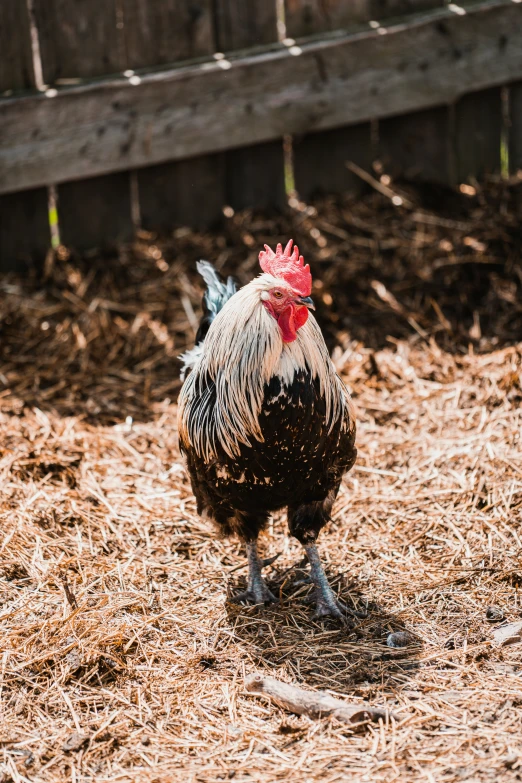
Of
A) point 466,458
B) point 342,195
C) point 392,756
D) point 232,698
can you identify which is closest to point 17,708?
point 232,698

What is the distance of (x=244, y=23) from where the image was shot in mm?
6070

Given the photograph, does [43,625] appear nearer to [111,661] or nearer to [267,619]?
[111,661]

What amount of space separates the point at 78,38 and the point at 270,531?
355 cm

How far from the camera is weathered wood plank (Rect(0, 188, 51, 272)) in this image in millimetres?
6164

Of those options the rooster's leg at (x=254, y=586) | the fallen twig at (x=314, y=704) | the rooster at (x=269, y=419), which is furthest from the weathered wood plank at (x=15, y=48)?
the fallen twig at (x=314, y=704)

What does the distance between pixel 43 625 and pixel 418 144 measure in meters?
4.62

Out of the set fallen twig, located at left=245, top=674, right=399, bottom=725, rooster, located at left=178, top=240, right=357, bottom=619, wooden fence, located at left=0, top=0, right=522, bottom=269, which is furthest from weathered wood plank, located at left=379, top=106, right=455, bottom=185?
fallen twig, located at left=245, top=674, right=399, bottom=725

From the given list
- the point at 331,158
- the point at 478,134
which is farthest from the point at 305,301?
the point at 478,134

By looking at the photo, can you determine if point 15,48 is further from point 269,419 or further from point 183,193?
point 269,419

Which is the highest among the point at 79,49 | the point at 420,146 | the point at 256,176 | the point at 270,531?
the point at 79,49

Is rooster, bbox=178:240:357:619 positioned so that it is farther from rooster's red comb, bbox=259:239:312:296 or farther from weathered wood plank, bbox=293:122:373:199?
Answer: weathered wood plank, bbox=293:122:373:199

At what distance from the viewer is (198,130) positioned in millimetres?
6098

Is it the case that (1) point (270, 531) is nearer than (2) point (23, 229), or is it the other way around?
(1) point (270, 531)

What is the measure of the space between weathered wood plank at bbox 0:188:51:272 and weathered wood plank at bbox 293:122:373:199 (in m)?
1.85
